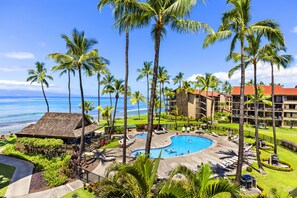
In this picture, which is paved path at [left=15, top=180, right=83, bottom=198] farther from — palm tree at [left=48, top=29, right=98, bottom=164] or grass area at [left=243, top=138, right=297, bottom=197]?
grass area at [left=243, top=138, right=297, bottom=197]

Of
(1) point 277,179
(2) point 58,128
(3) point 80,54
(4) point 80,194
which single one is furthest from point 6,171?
(1) point 277,179

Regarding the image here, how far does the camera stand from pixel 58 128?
2681cm

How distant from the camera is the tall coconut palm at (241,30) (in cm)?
1377

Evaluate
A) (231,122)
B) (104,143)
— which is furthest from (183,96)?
(104,143)

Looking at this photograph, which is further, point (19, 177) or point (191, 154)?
point (191, 154)

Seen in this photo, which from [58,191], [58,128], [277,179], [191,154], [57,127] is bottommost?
[58,191]

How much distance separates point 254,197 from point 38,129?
27.1m

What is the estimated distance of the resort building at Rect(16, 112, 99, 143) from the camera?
1014 inches

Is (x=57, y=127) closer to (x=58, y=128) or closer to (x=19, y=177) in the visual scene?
(x=58, y=128)

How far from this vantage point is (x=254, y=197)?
48.9ft

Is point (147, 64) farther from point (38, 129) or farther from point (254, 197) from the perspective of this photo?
point (254, 197)

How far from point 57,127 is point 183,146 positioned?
69.5ft

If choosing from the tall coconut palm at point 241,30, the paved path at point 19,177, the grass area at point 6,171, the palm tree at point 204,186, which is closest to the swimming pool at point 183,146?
the paved path at point 19,177

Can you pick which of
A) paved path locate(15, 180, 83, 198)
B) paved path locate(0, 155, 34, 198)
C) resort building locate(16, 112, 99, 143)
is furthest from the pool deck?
paved path locate(0, 155, 34, 198)
